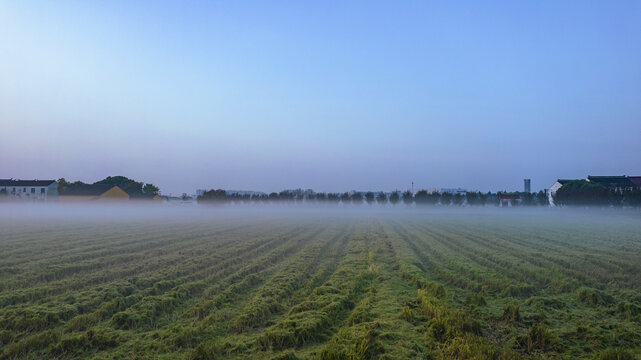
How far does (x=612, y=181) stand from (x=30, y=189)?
162m

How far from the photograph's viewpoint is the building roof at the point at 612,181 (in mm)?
100588

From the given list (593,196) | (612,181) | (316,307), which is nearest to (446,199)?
(593,196)

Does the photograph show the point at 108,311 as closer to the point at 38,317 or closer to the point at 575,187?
the point at 38,317

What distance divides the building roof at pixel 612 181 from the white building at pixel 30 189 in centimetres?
14778

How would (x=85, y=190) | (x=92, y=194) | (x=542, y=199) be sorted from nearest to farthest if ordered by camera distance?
(x=92, y=194), (x=85, y=190), (x=542, y=199)

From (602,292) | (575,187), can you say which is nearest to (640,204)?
(575,187)

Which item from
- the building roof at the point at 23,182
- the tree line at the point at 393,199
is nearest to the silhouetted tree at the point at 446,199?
the tree line at the point at 393,199

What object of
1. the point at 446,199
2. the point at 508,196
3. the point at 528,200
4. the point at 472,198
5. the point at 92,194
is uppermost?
the point at 92,194

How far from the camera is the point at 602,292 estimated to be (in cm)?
1017

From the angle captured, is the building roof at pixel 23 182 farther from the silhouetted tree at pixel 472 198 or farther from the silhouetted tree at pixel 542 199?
the silhouetted tree at pixel 542 199

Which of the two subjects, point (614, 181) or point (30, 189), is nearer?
point (30, 189)

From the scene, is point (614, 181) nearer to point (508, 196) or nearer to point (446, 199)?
point (508, 196)

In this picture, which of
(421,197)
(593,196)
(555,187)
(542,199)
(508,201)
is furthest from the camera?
(421,197)

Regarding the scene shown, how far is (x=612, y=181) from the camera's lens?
103938mm
